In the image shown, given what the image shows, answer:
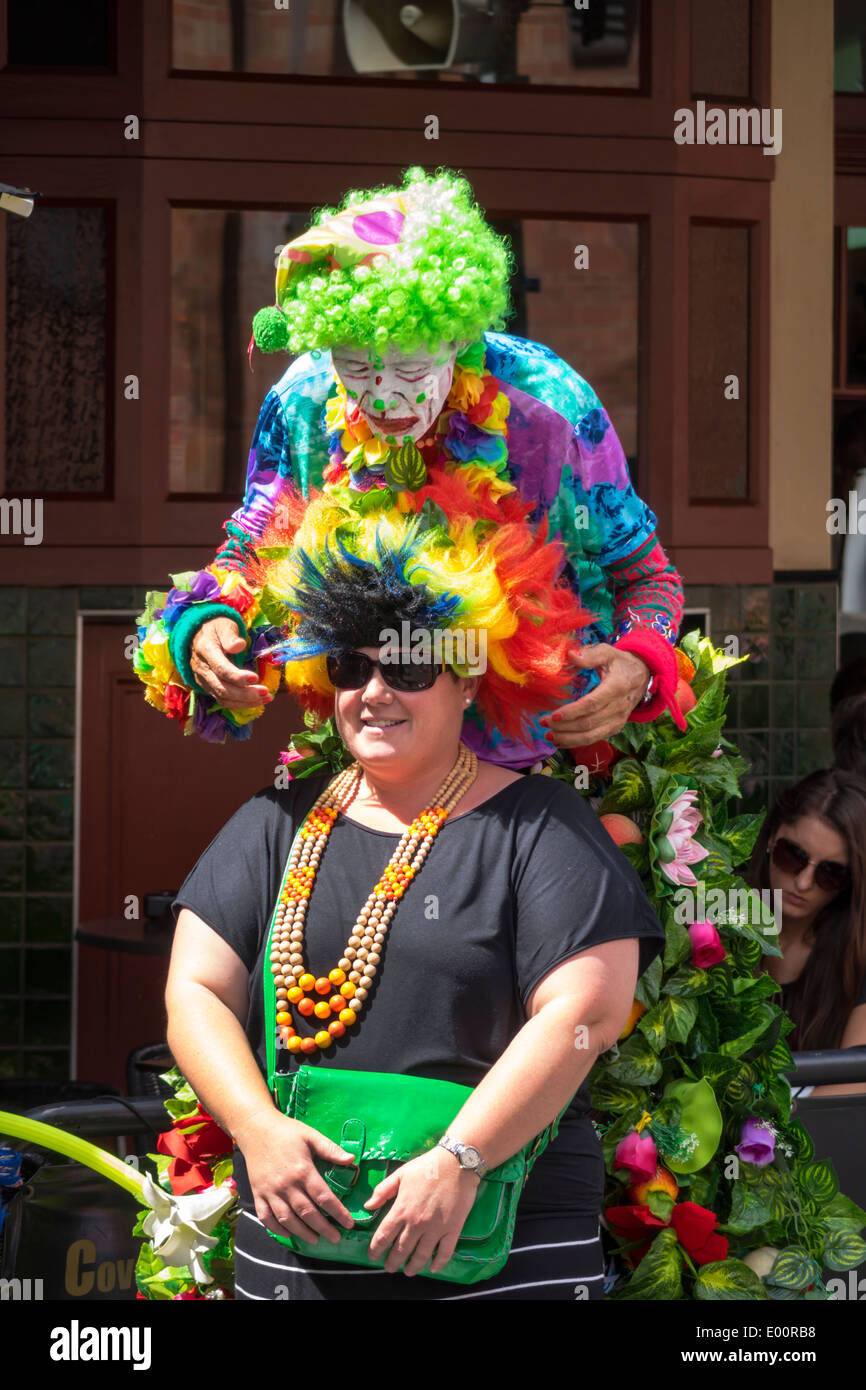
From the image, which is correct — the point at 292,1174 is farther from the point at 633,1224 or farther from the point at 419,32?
the point at 419,32

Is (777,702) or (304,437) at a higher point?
(304,437)

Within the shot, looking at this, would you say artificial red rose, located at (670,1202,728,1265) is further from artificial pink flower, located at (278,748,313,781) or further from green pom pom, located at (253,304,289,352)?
green pom pom, located at (253,304,289,352)

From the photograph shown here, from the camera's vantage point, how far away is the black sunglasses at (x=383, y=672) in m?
1.95

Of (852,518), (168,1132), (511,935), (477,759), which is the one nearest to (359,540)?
(477,759)

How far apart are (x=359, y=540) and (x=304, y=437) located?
37cm

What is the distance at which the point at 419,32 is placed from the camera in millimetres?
4746

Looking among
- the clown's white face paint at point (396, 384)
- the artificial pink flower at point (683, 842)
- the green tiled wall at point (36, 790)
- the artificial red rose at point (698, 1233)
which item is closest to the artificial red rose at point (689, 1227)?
the artificial red rose at point (698, 1233)

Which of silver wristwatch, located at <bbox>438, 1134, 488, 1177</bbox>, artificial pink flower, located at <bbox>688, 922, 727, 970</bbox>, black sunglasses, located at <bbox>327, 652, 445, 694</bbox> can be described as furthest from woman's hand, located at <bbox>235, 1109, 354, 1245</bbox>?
artificial pink flower, located at <bbox>688, 922, 727, 970</bbox>

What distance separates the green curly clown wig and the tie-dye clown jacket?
0.73 ft

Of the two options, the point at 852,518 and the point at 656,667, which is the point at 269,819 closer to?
the point at 656,667

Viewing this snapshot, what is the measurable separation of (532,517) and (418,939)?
2.24 ft

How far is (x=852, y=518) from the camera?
17.7 ft

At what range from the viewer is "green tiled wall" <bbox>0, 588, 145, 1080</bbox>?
4.67m

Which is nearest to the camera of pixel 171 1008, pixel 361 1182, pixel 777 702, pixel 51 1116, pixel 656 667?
pixel 361 1182
